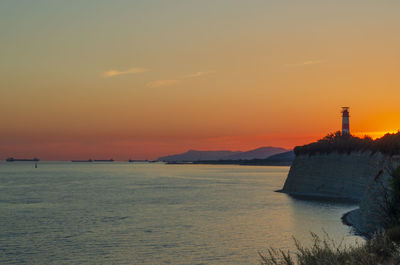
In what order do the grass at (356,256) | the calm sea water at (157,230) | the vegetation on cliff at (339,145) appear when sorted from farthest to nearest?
the vegetation on cliff at (339,145)
the calm sea water at (157,230)
the grass at (356,256)

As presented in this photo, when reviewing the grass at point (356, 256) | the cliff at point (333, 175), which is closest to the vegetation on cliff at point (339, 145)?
the cliff at point (333, 175)

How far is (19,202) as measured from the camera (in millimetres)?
62406

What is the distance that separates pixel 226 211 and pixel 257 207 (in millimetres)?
6041

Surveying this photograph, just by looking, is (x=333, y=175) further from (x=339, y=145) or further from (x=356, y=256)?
(x=356, y=256)

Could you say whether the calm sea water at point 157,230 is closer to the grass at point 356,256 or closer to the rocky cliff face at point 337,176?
the grass at point 356,256

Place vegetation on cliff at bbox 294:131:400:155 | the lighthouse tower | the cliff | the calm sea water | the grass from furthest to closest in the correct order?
the lighthouse tower → vegetation on cliff at bbox 294:131:400:155 → the cliff → the calm sea water → the grass

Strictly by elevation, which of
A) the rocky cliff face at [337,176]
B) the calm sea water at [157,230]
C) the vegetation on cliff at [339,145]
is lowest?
the calm sea water at [157,230]

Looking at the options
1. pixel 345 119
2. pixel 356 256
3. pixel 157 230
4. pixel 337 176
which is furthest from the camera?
pixel 345 119

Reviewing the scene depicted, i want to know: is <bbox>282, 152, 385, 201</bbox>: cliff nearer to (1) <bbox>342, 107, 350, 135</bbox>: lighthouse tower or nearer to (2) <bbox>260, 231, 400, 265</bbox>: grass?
(1) <bbox>342, 107, 350, 135</bbox>: lighthouse tower

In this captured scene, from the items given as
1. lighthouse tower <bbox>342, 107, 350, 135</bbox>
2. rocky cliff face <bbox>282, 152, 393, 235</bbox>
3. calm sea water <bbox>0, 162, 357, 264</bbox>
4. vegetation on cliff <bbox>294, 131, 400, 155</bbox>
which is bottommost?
calm sea water <bbox>0, 162, 357, 264</bbox>

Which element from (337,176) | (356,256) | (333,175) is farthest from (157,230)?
(333,175)

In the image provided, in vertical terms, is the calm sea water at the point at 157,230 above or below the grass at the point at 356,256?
below

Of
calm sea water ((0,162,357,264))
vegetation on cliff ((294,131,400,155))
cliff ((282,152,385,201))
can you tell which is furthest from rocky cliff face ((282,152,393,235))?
calm sea water ((0,162,357,264))

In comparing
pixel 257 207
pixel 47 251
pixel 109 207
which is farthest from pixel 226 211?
pixel 47 251
